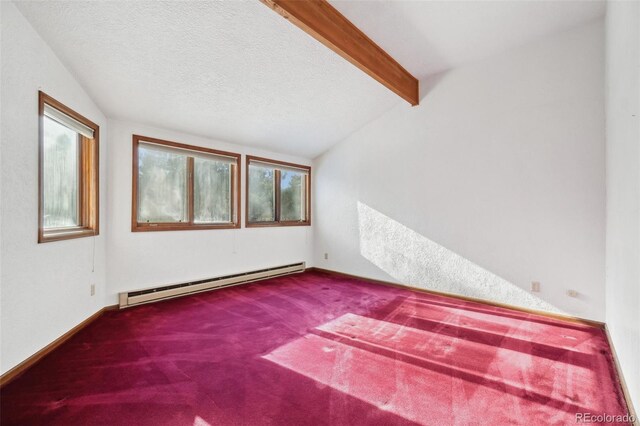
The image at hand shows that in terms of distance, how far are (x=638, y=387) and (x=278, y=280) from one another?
408 centimetres

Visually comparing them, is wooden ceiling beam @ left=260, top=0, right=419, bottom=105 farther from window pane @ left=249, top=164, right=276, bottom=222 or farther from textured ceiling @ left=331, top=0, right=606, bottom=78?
window pane @ left=249, top=164, right=276, bottom=222

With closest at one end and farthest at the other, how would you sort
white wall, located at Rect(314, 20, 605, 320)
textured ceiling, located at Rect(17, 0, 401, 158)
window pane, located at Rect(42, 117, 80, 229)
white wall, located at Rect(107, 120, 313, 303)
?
textured ceiling, located at Rect(17, 0, 401, 158) → window pane, located at Rect(42, 117, 80, 229) → white wall, located at Rect(314, 20, 605, 320) → white wall, located at Rect(107, 120, 313, 303)

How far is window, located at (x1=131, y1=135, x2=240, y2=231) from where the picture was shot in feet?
12.0

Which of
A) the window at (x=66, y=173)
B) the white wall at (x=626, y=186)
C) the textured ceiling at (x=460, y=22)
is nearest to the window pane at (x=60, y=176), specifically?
the window at (x=66, y=173)

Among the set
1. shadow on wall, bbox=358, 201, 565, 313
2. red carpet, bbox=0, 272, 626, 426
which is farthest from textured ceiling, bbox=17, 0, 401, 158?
red carpet, bbox=0, 272, 626, 426

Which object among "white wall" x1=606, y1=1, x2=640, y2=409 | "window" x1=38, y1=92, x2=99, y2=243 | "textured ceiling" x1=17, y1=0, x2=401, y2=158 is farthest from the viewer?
"window" x1=38, y1=92, x2=99, y2=243

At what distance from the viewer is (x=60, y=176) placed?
2.71 m

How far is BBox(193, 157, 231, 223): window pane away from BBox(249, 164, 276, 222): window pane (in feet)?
1.39

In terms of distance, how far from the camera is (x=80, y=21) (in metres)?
2.13

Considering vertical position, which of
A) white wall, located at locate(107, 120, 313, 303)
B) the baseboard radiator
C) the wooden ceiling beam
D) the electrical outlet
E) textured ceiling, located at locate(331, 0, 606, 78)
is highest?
textured ceiling, located at locate(331, 0, 606, 78)

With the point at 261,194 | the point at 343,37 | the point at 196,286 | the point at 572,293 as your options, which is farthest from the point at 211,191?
the point at 572,293

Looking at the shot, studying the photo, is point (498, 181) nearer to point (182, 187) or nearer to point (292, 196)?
point (292, 196)

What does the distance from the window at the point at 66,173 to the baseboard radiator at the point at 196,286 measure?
91 cm

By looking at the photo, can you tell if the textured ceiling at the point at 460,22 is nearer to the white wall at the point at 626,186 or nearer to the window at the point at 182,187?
the white wall at the point at 626,186
